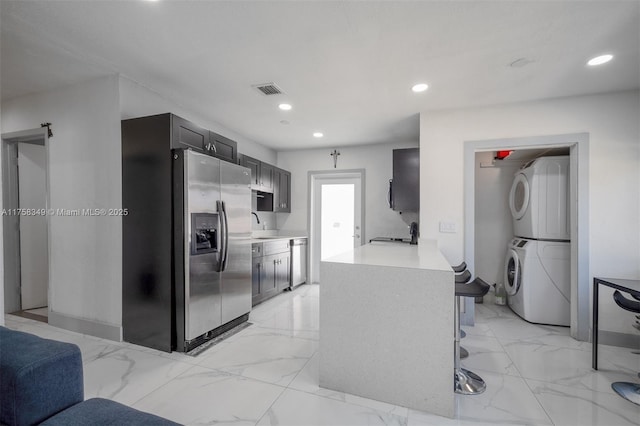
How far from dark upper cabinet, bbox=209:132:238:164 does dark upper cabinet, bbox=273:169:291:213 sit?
1555 mm

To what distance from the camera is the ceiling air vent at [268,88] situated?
2881 millimetres

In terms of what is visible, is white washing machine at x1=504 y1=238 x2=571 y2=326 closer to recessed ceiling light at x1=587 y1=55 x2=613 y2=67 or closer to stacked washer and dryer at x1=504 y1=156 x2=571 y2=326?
stacked washer and dryer at x1=504 y1=156 x2=571 y2=326

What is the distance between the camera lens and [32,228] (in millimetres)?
3797

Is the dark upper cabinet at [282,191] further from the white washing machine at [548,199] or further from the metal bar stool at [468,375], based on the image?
the white washing machine at [548,199]

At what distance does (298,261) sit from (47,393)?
4.15 meters

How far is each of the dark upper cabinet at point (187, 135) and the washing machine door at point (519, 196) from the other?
3.93 metres

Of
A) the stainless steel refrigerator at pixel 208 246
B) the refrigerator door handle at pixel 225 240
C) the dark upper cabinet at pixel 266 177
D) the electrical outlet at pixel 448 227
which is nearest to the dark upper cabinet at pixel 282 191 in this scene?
the dark upper cabinet at pixel 266 177

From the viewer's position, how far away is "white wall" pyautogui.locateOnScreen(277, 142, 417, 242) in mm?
5082

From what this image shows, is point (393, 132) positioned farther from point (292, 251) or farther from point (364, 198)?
point (292, 251)

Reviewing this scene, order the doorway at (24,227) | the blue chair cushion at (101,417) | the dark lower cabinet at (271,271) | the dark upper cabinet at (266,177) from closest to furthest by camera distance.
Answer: the blue chair cushion at (101,417), the doorway at (24,227), the dark lower cabinet at (271,271), the dark upper cabinet at (266,177)

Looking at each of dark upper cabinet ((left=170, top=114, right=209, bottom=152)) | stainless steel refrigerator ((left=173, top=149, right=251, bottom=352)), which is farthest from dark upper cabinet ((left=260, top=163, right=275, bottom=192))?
dark upper cabinet ((left=170, top=114, right=209, bottom=152))

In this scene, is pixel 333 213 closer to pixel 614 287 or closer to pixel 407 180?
pixel 407 180

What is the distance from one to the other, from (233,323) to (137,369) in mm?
1057

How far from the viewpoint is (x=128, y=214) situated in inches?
109
